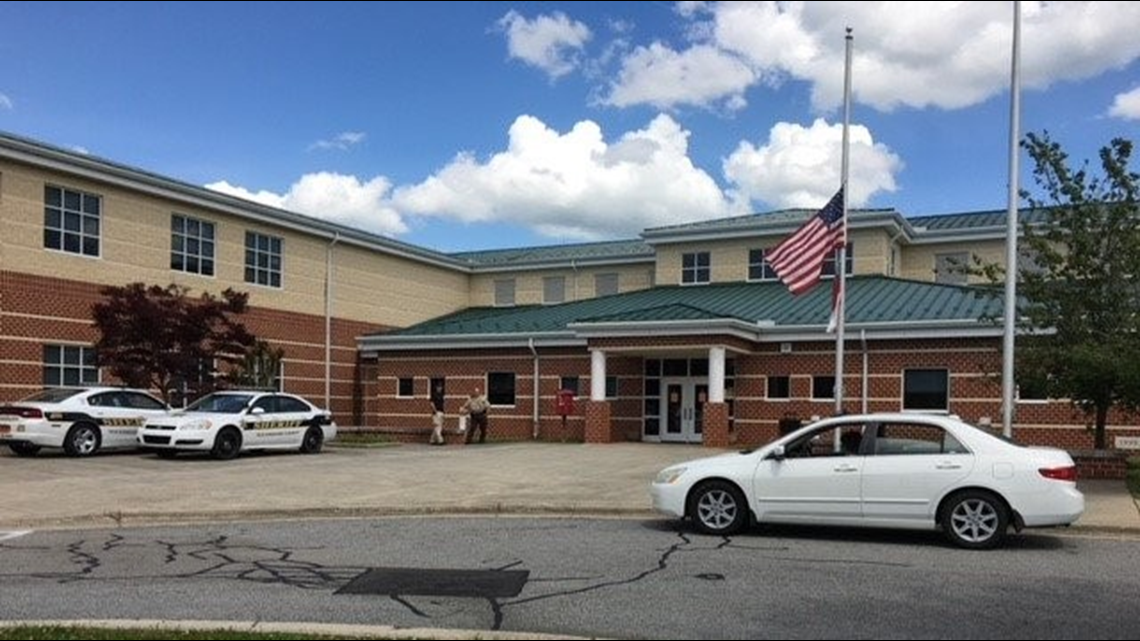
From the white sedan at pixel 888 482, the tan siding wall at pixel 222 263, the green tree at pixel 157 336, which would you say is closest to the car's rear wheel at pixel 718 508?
the white sedan at pixel 888 482

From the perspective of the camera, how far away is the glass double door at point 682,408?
3275 centimetres

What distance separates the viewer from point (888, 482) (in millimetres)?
11117

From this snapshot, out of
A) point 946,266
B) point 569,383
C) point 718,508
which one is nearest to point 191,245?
point 569,383

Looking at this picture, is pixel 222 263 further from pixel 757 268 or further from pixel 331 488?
pixel 331 488

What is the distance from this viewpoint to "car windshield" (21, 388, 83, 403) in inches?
875

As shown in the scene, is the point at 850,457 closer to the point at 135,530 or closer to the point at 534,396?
the point at 135,530

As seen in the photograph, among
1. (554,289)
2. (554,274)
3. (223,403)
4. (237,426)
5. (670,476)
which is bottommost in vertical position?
(237,426)

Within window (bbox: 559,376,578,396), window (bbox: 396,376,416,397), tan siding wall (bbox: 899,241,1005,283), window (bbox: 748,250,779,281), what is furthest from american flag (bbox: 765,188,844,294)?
tan siding wall (bbox: 899,241,1005,283)

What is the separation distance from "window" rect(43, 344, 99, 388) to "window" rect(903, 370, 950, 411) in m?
22.0

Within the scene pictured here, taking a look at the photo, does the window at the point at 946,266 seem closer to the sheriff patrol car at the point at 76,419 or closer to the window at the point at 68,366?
the sheriff patrol car at the point at 76,419

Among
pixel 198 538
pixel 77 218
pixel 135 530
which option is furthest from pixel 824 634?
pixel 77 218

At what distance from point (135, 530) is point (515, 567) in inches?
219

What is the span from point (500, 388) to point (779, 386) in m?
9.57

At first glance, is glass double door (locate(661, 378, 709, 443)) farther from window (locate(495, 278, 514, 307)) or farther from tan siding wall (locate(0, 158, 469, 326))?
window (locate(495, 278, 514, 307))
